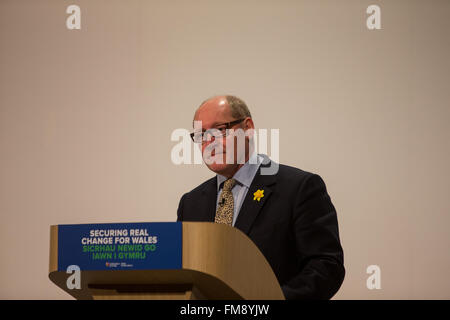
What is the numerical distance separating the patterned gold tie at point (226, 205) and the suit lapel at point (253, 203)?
7cm

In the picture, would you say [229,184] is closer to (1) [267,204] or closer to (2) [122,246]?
(1) [267,204]

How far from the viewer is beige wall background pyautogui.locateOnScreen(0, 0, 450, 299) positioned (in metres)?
3.70

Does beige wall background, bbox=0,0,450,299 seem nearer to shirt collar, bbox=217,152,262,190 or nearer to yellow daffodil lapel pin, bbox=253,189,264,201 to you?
shirt collar, bbox=217,152,262,190

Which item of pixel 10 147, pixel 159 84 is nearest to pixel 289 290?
pixel 159 84

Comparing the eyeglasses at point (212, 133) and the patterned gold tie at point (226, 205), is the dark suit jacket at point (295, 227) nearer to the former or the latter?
the patterned gold tie at point (226, 205)

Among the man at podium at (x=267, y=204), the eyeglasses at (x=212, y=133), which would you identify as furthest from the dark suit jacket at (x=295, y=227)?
the eyeglasses at (x=212, y=133)

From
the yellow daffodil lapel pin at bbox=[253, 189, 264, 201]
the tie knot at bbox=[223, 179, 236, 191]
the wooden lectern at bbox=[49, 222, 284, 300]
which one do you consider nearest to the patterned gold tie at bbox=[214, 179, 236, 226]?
the tie knot at bbox=[223, 179, 236, 191]

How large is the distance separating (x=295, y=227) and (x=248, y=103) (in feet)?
5.26

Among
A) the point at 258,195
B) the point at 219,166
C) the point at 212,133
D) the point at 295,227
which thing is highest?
the point at 212,133

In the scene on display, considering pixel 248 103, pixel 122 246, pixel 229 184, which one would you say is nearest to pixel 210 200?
pixel 229 184

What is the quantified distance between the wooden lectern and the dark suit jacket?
509 millimetres

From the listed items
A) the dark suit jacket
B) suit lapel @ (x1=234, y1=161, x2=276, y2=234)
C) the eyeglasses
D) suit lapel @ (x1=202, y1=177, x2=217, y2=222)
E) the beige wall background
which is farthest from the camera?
the beige wall background

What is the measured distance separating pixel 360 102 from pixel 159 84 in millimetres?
1283

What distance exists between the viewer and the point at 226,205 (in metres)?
2.44
